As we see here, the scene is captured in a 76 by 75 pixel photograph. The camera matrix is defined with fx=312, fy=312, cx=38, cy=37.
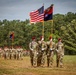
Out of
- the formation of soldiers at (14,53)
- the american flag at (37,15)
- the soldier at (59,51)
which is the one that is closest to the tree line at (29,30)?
the formation of soldiers at (14,53)

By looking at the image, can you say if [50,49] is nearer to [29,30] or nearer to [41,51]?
[41,51]

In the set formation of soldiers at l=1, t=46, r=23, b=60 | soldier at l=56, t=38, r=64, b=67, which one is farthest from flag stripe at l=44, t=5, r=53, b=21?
formation of soldiers at l=1, t=46, r=23, b=60

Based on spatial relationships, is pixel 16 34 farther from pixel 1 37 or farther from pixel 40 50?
pixel 40 50

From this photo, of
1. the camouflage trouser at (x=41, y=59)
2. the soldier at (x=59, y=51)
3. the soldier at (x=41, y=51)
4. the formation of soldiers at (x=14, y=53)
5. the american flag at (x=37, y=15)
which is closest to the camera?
the soldier at (x=41, y=51)

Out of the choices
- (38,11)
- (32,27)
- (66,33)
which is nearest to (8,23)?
(32,27)

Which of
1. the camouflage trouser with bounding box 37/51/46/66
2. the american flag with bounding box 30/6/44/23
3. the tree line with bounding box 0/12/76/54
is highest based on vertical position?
the tree line with bounding box 0/12/76/54

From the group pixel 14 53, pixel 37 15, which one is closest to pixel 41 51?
pixel 37 15

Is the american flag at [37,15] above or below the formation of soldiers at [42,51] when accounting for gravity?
above

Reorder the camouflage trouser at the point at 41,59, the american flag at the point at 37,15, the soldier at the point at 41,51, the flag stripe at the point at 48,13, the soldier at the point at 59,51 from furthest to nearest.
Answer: the american flag at the point at 37,15
the flag stripe at the point at 48,13
the soldier at the point at 59,51
the camouflage trouser at the point at 41,59
the soldier at the point at 41,51

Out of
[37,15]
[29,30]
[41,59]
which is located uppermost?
[29,30]

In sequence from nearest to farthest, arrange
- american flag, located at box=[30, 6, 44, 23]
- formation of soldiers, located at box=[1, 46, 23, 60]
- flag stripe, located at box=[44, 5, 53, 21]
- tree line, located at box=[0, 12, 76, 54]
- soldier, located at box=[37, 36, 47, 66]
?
soldier, located at box=[37, 36, 47, 66] < flag stripe, located at box=[44, 5, 53, 21] < american flag, located at box=[30, 6, 44, 23] < formation of soldiers, located at box=[1, 46, 23, 60] < tree line, located at box=[0, 12, 76, 54]

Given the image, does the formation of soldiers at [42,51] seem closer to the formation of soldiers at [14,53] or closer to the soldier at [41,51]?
the soldier at [41,51]

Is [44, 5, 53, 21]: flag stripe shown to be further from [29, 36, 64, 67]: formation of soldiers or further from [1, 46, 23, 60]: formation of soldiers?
[1, 46, 23, 60]: formation of soldiers

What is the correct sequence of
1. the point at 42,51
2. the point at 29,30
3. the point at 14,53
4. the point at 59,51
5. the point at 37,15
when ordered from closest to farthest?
1. the point at 42,51
2. the point at 59,51
3. the point at 37,15
4. the point at 14,53
5. the point at 29,30
